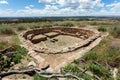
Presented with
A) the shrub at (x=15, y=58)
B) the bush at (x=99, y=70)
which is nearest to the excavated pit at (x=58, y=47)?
the shrub at (x=15, y=58)

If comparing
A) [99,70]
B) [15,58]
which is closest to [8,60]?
[15,58]

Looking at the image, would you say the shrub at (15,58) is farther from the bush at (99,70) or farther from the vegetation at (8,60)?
the bush at (99,70)

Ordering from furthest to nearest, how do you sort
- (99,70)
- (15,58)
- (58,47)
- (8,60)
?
(58,47) < (15,58) < (8,60) < (99,70)

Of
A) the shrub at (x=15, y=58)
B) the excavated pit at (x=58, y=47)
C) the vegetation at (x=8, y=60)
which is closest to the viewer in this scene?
the vegetation at (x=8, y=60)

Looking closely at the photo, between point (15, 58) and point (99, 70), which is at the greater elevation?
point (15, 58)

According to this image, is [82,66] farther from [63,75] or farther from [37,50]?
[37,50]

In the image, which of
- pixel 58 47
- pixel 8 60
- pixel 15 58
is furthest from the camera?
pixel 58 47

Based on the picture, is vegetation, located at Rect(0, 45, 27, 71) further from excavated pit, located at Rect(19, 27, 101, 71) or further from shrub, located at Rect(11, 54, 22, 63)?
excavated pit, located at Rect(19, 27, 101, 71)

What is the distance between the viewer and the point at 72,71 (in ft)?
18.2

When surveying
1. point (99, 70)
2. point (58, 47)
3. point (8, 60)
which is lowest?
point (58, 47)

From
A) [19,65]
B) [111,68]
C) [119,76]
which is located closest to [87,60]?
[111,68]

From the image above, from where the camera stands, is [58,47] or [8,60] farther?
[58,47]

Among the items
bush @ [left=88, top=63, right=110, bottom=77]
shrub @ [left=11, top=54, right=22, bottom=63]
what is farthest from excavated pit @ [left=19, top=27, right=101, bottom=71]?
bush @ [left=88, top=63, right=110, bottom=77]

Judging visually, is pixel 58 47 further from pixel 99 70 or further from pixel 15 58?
pixel 99 70
